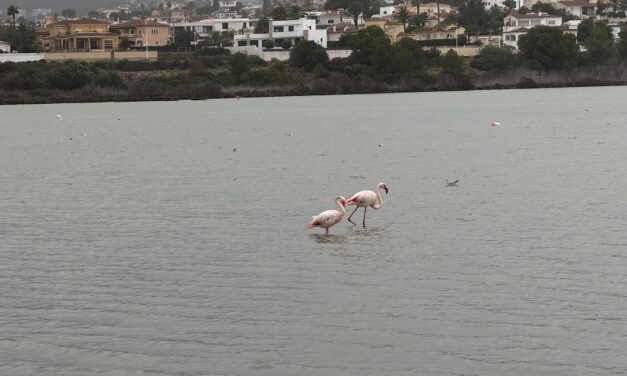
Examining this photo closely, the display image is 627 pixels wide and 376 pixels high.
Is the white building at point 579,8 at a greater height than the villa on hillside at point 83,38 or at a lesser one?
greater

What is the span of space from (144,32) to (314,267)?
418 feet

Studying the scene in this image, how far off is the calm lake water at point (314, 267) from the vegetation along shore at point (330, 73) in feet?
195

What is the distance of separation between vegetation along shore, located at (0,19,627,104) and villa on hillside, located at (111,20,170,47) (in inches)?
1262

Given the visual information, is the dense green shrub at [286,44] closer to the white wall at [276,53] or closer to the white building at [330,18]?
the white wall at [276,53]

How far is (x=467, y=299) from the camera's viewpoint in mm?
13352

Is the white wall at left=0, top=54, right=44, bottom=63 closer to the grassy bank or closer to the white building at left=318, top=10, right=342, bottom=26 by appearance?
the grassy bank

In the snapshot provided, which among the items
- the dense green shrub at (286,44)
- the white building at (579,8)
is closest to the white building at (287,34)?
the dense green shrub at (286,44)

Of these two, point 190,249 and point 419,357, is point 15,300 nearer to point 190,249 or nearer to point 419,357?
point 190,249

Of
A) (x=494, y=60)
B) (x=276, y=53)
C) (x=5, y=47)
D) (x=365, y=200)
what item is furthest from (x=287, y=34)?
(x=365, y=200)

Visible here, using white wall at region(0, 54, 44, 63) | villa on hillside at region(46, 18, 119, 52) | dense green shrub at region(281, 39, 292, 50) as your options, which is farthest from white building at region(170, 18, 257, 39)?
white wall at region(0, 54, 44, 63)

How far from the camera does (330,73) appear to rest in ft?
333

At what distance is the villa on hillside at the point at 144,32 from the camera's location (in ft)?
457

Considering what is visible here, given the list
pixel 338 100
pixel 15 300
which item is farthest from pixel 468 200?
pixel 338 100

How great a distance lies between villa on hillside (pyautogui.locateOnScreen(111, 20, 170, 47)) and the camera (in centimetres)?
13938
